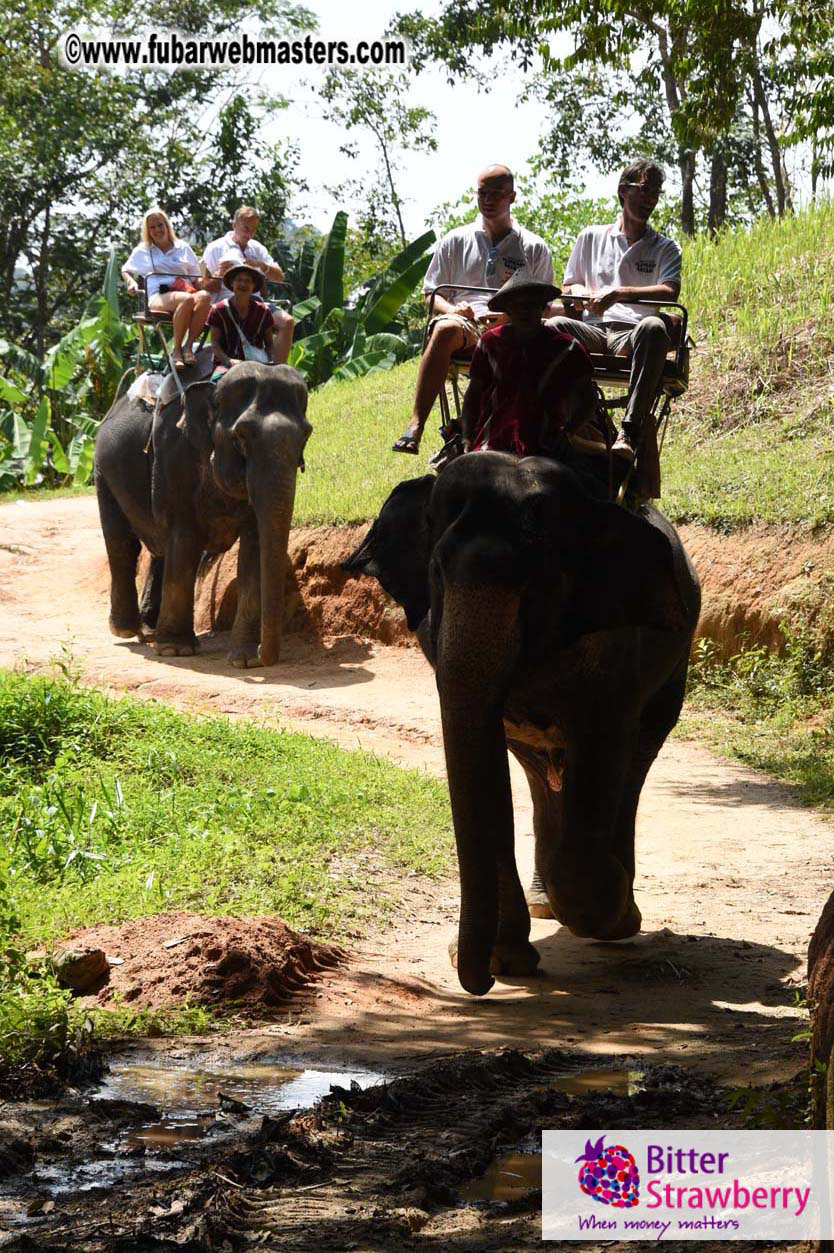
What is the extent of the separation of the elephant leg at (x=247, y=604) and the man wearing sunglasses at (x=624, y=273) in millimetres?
5562

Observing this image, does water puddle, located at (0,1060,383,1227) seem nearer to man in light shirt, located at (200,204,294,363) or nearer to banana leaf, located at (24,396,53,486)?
man in light shirt, located at (200,204,294,363)

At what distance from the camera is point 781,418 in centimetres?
1431

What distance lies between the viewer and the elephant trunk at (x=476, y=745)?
480 cm

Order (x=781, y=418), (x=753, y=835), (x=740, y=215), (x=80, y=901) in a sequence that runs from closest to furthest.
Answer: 1. (x=80, y=901)
2. (x=753, y=835)
3. (x=781, y=418)
4. (x=740, y=215)

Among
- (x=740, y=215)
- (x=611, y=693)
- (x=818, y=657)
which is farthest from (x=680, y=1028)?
(x=740, y=215)

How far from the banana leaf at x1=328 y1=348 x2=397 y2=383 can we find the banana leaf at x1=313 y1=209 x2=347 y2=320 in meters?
1.70

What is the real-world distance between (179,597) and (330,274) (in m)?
11.6

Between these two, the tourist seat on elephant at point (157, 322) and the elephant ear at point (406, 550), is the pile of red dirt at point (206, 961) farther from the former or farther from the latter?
the tourist seat on elephant at point (157, 322)

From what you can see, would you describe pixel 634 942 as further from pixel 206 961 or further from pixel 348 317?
A: pixel 348 317

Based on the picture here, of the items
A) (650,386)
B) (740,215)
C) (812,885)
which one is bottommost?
(812,885)

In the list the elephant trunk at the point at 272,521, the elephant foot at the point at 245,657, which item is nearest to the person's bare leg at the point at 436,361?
the elephant trunk at the point at 272,521

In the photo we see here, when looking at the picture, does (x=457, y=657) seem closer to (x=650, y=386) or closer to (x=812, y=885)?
(x=650, y=386)

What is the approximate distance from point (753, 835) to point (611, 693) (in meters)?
2.62

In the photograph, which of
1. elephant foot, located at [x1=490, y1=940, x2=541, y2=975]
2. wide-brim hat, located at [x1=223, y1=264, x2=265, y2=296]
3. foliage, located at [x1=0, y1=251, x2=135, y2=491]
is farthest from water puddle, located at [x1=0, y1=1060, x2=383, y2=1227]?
foliage, located at [x1=0, y1=251, x2=135, y2=491]
